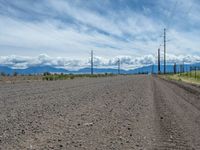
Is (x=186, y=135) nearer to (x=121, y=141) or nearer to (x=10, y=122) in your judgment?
(x=121, y=141)

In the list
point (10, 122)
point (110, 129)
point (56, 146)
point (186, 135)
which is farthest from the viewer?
point (10, 122)

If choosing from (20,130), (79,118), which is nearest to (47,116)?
(79,118)

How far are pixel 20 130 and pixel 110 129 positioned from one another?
8.31 feet

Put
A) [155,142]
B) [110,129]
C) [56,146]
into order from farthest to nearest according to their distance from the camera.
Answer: [110,129]
[155,142]
[56,146]

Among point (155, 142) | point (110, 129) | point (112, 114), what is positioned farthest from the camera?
point (112, 114)

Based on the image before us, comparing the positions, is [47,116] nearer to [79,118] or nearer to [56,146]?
[79,118]

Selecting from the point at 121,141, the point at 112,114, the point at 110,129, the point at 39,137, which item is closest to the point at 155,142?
the point at 121,141

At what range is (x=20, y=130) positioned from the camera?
26.6 ft

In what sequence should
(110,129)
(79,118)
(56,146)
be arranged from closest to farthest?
(56,146) → (110,129) → (79,118)

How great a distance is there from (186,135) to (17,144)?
14.2 ft

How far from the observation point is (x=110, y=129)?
849 cm

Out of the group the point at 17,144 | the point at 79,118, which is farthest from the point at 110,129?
the point at 17,144

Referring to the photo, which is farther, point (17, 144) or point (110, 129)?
point (110, 129)

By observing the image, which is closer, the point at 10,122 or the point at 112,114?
the point at 10,122
